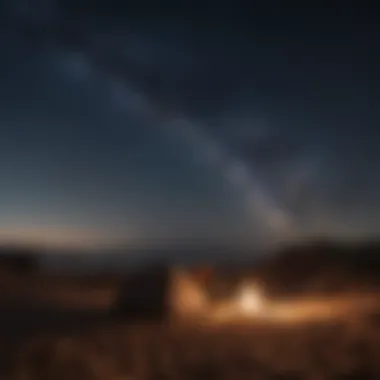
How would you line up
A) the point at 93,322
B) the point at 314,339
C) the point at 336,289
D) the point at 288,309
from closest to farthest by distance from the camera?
1. the point at 314,339
2. the point at 93,322
3. the point at 288,309
4. the point at 336,289

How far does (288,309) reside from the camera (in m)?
15.9

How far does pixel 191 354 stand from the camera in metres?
9.91

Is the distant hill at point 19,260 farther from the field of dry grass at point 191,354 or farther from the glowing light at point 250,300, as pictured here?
the field of dry grass at point 191,354

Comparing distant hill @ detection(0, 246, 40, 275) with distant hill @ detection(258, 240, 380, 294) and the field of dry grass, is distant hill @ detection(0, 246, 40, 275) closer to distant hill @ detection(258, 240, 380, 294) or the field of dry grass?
distant hill @ detection(258, 240, 380, 294)

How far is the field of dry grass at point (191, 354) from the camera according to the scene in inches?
345

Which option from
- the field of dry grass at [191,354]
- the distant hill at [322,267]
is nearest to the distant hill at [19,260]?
the distant hill at [322,267]

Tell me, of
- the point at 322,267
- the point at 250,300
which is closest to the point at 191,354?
the point at 250,300

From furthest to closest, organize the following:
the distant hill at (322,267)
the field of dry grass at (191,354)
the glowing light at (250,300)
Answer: the distant hill at (322,267)
the glowing light at (250,300)
the field of dry grass at (191,354)

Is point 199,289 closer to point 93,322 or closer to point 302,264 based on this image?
point 93,322

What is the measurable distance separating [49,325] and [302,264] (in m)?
15.6

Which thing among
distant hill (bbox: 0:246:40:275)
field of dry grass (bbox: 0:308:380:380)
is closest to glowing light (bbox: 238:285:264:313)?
field of dry grass (bbox: 0:308:380:380)

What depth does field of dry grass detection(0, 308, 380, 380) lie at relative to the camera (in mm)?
8773

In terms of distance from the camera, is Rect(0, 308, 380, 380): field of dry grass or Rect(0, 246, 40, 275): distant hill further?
Rect(0, 246, 40, 275): distant hill

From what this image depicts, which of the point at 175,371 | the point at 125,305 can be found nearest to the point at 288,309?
the point at 125,305
